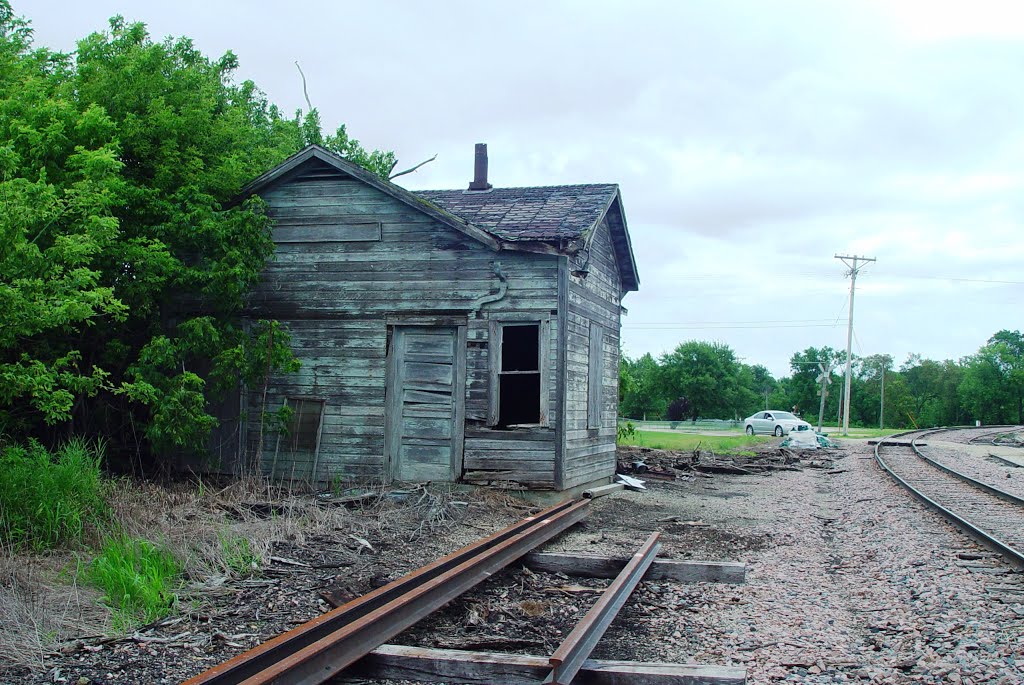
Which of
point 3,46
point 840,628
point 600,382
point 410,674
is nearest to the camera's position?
point 410,674

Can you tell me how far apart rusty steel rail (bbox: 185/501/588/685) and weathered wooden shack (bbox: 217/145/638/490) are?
5.10m

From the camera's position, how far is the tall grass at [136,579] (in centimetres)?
562

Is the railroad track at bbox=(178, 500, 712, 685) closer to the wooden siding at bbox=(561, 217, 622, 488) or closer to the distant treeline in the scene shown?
the wooden siding at bbox=(561, 217, 622, 488)

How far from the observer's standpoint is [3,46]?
527 inches

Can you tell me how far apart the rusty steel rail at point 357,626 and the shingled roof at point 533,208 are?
→ 623 centimetres

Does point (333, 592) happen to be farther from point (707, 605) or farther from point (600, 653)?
point (707, 605)

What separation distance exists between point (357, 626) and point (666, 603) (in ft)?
9.26

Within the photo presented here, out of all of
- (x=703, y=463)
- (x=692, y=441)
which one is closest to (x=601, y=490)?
(x=703, y=463)

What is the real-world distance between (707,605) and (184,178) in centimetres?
968

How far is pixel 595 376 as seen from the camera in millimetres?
14953

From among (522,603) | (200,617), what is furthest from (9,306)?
(522,603)

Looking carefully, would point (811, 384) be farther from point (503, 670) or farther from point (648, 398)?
point (503, 670)

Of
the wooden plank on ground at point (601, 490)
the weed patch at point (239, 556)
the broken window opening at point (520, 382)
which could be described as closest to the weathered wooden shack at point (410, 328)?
the wooden plank on ground at point (601, 490)

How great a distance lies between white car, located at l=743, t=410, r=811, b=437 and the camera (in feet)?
155
